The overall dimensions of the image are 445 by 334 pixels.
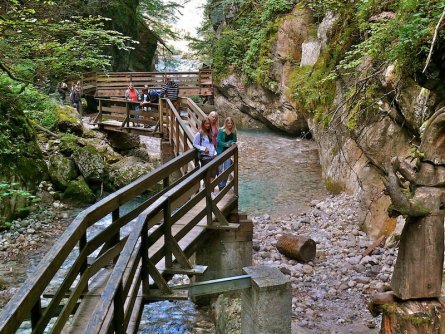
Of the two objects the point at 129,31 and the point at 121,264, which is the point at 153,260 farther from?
the point at 129,31

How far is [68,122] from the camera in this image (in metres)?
16.7

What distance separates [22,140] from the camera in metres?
12.7

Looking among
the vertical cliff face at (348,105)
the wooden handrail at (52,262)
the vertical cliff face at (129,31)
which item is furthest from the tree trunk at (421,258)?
the vertical cliff face at (129,31)

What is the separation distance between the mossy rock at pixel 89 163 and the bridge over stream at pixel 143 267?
298 inches

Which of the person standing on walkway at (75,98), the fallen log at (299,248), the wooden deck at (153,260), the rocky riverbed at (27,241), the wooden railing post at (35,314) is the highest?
the person standing on walkway at (75,98)

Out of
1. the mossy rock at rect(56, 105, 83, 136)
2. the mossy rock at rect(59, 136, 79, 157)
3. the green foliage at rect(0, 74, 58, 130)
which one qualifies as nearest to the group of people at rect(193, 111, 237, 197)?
the mossy rock at rect(59, 136, 79, 157)

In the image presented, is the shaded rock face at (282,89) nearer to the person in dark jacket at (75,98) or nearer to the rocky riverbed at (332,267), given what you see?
the person in dark jacket at (75,98)

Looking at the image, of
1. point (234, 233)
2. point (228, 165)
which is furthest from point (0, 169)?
point (234, 233)

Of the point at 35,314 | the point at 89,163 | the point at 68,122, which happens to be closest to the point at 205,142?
the point at 35,314

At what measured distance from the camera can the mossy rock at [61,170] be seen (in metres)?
→ 13.9

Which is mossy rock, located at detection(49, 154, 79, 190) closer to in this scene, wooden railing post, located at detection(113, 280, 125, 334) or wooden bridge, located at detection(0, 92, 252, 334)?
wooden bridge, located at detection(0, 92, 252, 334)

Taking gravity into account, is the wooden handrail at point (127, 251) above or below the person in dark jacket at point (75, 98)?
below

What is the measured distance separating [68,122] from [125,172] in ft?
10.3

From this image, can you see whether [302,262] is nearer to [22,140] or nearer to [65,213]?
[65,213]
